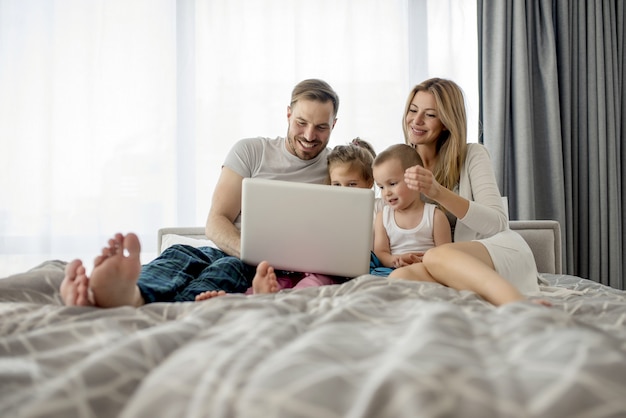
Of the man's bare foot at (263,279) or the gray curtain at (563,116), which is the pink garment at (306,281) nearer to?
the man's bare foot at (263,279)

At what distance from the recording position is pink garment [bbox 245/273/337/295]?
62.0 inches

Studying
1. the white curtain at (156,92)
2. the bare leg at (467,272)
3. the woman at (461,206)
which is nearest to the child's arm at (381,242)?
the woman at (461,206)

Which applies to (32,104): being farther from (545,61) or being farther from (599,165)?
(599,165)

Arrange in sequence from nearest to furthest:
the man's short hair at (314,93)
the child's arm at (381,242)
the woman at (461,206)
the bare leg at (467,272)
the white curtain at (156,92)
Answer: the bare leg at (467,272)
the woman at (461,206)
the child's arm at (381,242)
the man's short hair at (314,93)
the white curtain at (156,92)

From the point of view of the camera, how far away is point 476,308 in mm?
1151

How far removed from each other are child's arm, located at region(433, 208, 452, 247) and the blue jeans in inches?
25.4

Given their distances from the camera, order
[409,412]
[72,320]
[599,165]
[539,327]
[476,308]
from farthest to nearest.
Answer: [599,165]
[476,308]
[72,320]
[539,327]
[409,412]

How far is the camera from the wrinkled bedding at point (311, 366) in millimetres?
602

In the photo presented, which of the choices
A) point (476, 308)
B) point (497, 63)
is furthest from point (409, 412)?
point (497, 63)

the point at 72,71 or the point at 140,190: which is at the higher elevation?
the point at 72,71

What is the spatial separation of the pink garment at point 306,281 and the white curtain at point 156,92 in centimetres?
185

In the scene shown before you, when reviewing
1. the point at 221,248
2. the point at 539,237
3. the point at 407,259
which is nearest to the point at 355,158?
the point at 407,259

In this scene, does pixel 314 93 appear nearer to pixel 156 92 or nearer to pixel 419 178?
pixel 419 178

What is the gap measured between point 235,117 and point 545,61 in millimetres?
1965
